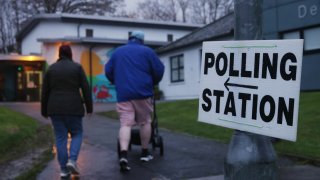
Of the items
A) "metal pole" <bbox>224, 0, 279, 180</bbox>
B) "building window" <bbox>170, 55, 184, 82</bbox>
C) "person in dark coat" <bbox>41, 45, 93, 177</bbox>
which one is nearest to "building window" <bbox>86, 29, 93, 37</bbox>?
"building window" <bbox>170, 55, 184, 82</bbox>

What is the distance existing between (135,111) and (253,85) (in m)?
3.95

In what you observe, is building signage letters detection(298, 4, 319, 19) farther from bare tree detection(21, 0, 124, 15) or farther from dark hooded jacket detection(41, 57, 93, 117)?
bare tree detection(21, 0, 124, 15)

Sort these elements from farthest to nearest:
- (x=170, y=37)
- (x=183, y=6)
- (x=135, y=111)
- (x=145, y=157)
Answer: (x=183, y=6), (x=170, y=37), (x=145, y=157), (x=135, y=111)

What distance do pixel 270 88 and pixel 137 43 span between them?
14.3ft

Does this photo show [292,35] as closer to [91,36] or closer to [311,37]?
[311,37]

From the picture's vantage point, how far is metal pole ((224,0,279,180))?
4.04 metres

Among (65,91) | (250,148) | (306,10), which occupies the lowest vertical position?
(250,148)

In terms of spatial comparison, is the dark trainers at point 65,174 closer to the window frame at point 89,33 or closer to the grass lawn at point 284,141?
the grass lawn at point 284,141

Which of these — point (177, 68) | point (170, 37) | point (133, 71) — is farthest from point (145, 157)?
point (170, 37)

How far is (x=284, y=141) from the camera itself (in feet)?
31.3

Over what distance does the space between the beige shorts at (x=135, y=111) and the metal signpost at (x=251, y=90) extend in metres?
3.38

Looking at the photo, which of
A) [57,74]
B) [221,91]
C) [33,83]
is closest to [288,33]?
[57,74]

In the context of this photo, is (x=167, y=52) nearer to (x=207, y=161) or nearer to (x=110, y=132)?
(x=110, y=132)

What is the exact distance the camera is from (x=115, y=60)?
25.5 ft
